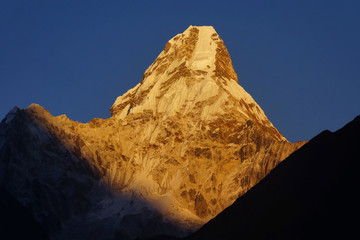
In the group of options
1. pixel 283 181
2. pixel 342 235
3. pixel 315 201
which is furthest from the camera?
pixel 283 181

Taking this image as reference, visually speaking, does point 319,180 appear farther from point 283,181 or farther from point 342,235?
point 342,235

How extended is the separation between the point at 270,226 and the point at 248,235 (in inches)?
156

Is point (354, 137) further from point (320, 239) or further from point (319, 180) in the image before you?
point (320, 239)

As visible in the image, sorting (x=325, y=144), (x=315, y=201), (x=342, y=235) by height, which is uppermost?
(x=325, y=144)

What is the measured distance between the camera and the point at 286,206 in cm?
14938

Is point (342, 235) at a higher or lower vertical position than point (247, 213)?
lower

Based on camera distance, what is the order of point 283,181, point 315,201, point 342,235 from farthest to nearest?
point 283,181 < point 315,201 < point 342,235

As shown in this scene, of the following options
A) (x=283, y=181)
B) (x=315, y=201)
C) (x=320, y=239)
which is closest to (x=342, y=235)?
(x=320, y=239)

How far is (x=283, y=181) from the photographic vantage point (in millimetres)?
156875

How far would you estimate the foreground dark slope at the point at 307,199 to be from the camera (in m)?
136

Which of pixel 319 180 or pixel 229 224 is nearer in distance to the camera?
pixel 319 180

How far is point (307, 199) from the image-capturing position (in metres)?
146

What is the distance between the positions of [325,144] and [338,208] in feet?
71.9

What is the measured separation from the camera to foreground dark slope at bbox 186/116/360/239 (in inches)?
5369
